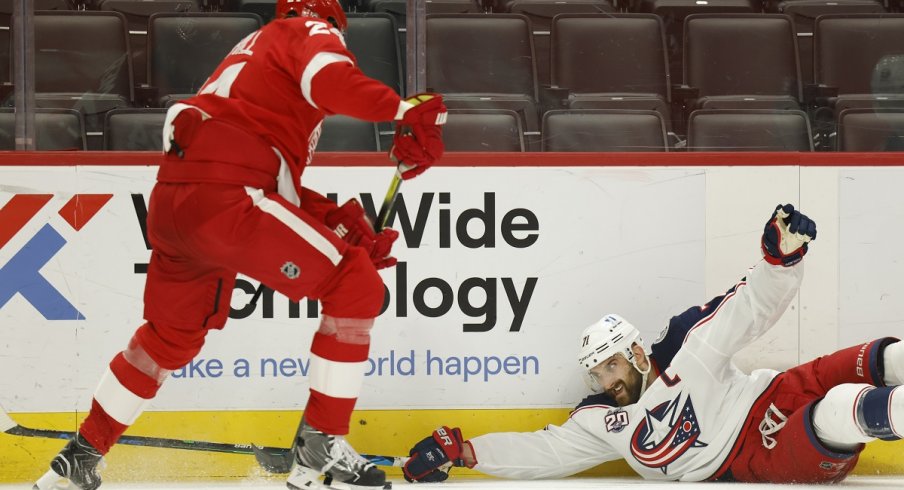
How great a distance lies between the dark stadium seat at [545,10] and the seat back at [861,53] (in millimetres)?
751

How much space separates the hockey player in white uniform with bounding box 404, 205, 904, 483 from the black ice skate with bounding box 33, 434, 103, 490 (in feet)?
3.16

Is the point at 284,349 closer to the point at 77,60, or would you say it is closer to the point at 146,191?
the point at 146,191

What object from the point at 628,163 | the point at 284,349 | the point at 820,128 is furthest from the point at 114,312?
the point at 820,128

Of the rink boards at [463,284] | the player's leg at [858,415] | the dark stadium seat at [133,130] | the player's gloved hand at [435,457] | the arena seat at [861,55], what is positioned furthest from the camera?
the arena seat at [861,55]

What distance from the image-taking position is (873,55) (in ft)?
13.6

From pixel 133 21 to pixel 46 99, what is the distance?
0.38 metres

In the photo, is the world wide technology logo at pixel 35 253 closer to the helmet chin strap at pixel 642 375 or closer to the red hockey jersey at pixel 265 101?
the red hockey jersey at pixel 265 101

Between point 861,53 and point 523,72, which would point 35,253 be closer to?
point 523,72

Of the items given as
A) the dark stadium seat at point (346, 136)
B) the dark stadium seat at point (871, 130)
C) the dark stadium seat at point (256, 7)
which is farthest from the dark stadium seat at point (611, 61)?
the dark stadium seat at point (256, 7)

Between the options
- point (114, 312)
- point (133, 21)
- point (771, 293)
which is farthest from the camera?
point (133, 21)

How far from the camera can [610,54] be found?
4.23 m

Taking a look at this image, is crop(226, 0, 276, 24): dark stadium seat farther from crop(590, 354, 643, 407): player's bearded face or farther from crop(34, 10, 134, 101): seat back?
crop(590, 354, 643, 407): player's bearded face

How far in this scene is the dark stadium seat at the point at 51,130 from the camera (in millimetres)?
3785

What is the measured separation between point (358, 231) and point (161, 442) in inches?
45.5
